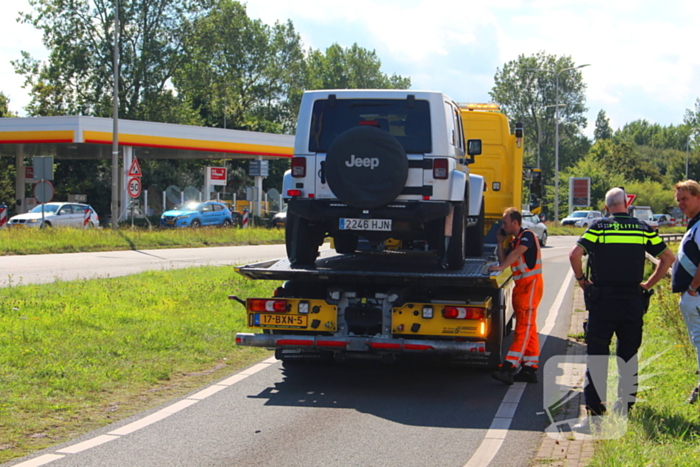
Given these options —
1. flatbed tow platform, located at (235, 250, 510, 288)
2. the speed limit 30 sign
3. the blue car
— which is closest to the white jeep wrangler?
flatbed tow platform, located at (235, 250, 510, 288)

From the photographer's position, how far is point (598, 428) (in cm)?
619

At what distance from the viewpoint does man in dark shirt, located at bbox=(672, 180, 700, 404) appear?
21.6 feet

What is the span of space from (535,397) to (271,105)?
79257 mm

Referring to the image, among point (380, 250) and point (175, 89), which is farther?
point (175, 89)

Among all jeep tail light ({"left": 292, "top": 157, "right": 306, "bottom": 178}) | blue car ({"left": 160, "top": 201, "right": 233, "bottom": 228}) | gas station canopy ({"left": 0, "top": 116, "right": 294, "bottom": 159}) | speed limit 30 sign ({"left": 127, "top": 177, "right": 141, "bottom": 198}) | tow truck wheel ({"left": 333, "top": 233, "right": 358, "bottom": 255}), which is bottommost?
blue car ({"left": 160, "top": 201, "right": 233, "bottom": 228})

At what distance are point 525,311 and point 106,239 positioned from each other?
70.7ft

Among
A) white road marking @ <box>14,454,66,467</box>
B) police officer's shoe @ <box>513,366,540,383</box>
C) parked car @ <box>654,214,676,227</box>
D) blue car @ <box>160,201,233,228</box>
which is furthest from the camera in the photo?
parked car @ <box>654,214,676,227</box>

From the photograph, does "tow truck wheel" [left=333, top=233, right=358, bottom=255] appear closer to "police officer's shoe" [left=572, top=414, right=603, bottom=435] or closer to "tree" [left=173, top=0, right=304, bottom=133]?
"police officer's shoe" [left=572, top=414, right=603, bottom=435]

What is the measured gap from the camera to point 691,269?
21.8 ft

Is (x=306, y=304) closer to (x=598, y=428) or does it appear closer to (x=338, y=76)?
(x=598, y=428)

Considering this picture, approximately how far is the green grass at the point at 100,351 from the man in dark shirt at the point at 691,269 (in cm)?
444

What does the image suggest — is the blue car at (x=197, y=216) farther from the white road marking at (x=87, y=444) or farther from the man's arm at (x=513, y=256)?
the white road marking at (x=87, y=444)

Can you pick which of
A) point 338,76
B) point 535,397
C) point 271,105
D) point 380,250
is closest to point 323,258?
point 380,250

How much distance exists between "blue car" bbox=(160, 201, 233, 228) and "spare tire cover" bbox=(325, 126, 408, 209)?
31.9 meters
